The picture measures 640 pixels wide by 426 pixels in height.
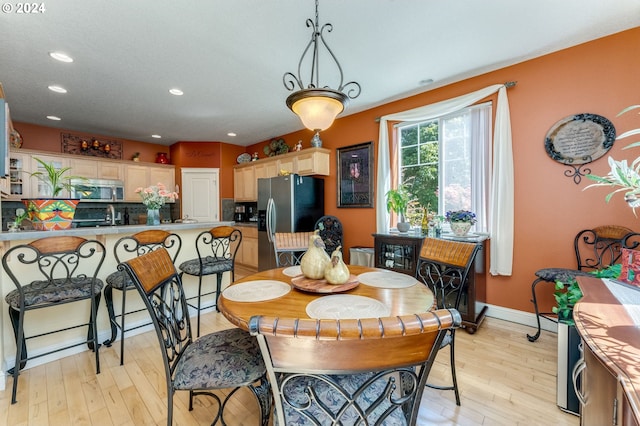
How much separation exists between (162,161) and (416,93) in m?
5.16

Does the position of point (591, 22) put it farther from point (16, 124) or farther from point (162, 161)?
point (16, 124)

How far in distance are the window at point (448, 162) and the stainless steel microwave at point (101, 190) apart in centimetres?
508

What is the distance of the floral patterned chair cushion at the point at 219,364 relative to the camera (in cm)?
117

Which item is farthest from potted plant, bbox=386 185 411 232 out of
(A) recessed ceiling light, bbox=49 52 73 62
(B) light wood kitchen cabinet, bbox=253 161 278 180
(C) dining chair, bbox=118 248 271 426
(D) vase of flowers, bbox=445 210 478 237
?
(A) recessed ceiling light, bbox=49 52 73 62

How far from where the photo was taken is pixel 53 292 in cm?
185

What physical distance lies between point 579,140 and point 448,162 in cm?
117

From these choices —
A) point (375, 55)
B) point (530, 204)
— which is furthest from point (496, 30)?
Result: point (530, 204)

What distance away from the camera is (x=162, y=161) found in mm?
5891

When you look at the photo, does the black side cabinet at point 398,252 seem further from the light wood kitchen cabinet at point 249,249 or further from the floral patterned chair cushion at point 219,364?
the light wood kitchen cabinet at point 249,249

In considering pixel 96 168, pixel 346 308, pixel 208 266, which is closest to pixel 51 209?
pixel 208 266

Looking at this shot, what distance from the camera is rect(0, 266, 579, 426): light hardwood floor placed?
1.59 m

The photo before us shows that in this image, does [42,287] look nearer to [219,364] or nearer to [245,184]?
[219,364]

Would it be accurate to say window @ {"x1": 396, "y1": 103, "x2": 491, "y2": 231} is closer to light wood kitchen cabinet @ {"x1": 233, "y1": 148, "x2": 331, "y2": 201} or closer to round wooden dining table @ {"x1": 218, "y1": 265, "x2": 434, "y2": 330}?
light wood kitchen cabinet @ {"x1": 233, "y1": 148, "x2": 331, "y2": 201}

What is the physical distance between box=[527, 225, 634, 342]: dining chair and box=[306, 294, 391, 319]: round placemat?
1.95 m
